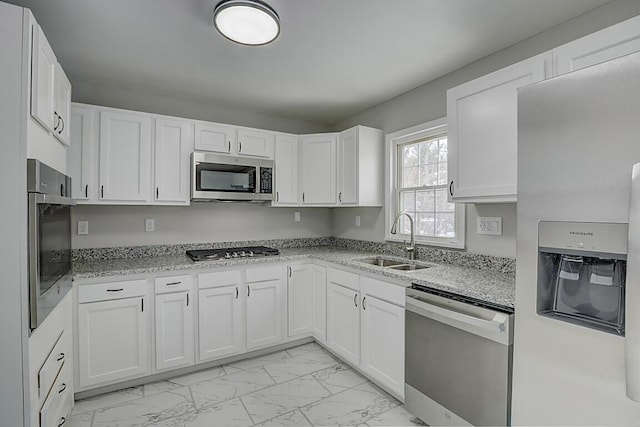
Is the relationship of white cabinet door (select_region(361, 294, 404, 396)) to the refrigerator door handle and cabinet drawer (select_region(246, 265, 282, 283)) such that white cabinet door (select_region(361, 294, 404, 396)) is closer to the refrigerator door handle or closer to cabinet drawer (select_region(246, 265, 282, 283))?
cabinet drawer (select_region(246, 265, 282, 283))

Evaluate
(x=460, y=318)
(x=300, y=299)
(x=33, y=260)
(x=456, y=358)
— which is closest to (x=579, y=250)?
(x=460, y=318)

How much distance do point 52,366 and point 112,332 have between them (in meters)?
0.71

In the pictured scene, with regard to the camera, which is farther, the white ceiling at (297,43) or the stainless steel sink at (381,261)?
the stainless steel sink at (381,261)

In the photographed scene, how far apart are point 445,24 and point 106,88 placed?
284 cm

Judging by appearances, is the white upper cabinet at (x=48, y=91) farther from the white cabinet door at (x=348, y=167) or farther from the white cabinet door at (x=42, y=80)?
the white cabinet door at (x=348, y=167)

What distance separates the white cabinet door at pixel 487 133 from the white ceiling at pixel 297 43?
38 centimetres

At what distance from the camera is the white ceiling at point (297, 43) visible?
1808 mm

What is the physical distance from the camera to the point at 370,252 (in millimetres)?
3430

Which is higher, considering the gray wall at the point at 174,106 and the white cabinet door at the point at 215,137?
the gray wall at the point at 174,106

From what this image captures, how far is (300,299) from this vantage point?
3164 mm

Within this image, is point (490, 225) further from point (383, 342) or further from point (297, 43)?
point (297, 43)

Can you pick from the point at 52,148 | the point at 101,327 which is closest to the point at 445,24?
the point at 52,148

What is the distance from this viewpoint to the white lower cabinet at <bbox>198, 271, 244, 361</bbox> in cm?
268

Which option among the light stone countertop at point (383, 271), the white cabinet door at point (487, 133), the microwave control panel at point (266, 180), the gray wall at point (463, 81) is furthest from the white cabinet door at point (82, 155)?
the white cabinet door at point (487, 133)
